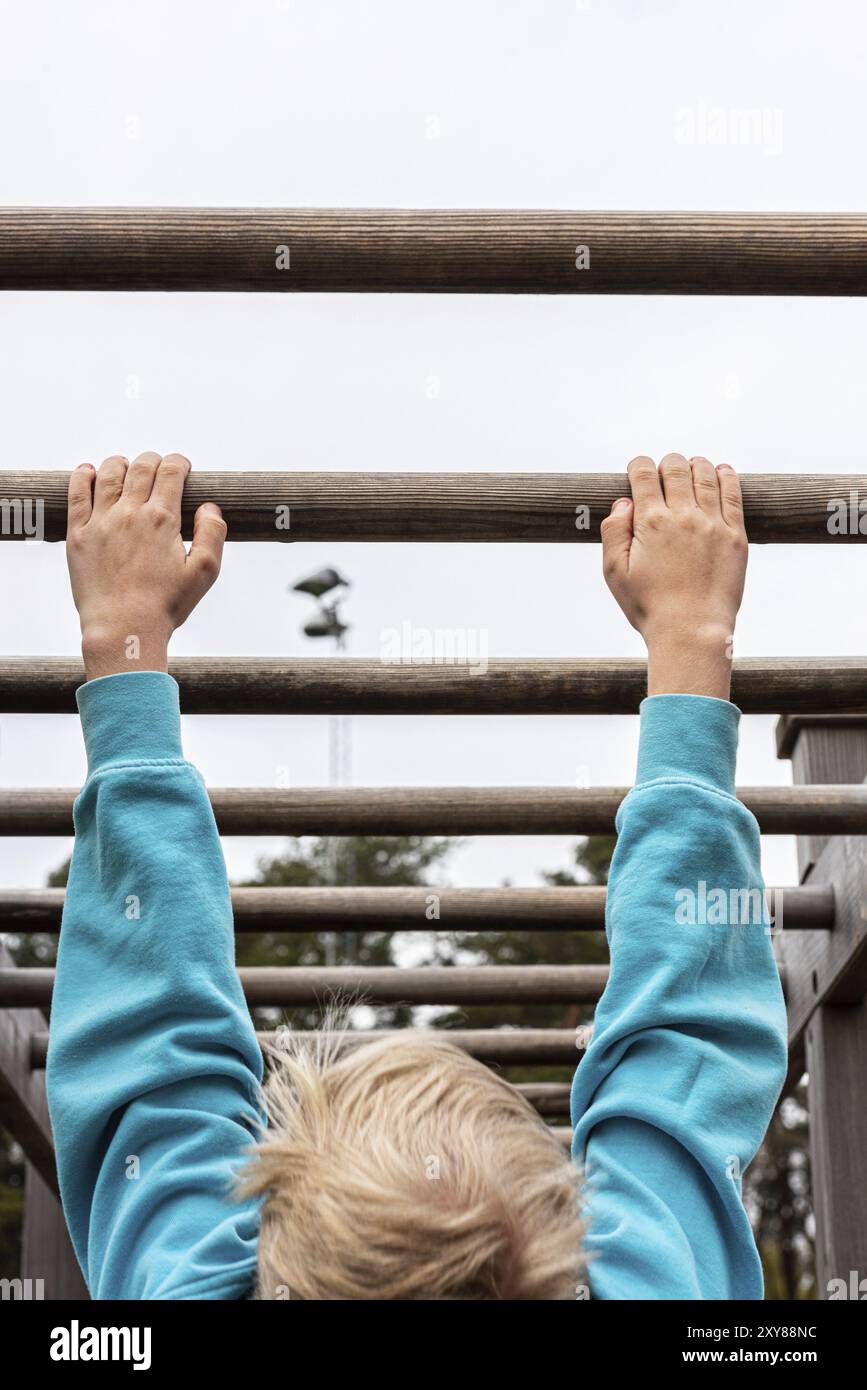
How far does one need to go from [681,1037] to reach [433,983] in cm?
329

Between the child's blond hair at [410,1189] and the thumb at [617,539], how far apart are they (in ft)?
2.48

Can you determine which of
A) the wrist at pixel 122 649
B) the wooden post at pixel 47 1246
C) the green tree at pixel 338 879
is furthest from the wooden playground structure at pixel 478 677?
the green tree at pixel 338 879

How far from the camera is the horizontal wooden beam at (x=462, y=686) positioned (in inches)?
101

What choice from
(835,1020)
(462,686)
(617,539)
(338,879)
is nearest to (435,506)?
(617,539)

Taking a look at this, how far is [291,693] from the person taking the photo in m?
2.61

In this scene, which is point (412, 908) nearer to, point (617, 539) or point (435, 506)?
point (435, 506)

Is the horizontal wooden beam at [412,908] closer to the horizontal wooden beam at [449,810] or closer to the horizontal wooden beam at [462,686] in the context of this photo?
the horizontal wooden beam at [449,810]

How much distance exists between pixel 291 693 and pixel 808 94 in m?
2.66

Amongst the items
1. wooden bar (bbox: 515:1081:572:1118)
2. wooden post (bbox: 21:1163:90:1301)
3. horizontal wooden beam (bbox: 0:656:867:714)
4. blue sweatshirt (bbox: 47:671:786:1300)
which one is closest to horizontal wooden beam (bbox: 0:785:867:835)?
horizontal wooden beam (bbox: 0:656:867:714)

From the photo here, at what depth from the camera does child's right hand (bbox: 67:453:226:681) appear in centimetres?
159

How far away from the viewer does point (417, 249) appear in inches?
73.3

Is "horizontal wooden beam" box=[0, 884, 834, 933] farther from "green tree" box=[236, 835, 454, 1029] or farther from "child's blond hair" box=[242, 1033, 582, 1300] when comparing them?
"green tree" box=[236, 835, 454, 1029]

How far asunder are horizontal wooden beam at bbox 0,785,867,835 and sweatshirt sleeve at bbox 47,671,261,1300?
166 centimetres
